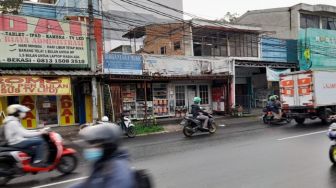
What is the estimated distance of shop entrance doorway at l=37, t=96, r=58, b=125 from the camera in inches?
739

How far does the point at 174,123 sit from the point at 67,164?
13.0 m

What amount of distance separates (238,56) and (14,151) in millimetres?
21382

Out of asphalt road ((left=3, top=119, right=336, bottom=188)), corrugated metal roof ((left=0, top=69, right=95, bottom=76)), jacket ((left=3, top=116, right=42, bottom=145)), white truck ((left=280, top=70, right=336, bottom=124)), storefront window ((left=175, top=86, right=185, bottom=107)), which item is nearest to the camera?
asphalt road ((left=3, top=119, right=336, bottom=188))

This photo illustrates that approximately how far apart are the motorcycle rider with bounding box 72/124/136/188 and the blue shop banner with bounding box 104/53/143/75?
16.7 meters

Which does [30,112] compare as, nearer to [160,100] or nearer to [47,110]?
[47,110]

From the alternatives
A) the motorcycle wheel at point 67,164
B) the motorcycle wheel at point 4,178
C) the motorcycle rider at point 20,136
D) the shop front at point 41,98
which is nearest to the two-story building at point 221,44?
the shop front at point 41,98

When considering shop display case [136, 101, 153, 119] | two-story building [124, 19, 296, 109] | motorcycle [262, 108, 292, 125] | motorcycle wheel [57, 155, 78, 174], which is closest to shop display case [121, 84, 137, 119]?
shop display case [136, 101, 153, 119]

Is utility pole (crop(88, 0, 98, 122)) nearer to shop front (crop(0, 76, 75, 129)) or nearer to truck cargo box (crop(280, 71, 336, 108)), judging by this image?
shop front (crop(0, 76, 75, 129))

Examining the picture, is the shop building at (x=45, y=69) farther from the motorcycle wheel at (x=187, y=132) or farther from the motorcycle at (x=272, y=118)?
the motorcycle at (x=272, y=118)

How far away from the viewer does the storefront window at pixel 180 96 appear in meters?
23.5

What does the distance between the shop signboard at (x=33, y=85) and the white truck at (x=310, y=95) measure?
420 inches

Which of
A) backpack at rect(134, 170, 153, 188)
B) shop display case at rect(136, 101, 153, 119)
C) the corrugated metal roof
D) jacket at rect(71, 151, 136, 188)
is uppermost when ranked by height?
the corrugated metal roof

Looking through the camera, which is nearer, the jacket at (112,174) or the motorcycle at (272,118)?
the jacket at (112,174)

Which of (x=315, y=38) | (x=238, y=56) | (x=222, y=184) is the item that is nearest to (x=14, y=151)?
(x=222, y=184)
